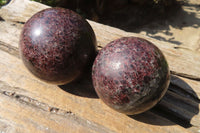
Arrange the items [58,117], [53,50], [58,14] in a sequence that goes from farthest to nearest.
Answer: [58,117], [58,14], [53,50]

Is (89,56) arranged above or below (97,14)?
above

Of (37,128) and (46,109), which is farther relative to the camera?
(46,109)

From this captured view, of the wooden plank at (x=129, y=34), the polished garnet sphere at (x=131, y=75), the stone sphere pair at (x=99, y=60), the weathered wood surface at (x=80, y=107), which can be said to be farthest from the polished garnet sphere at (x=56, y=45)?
the wooden plank at (x=129, y=34)

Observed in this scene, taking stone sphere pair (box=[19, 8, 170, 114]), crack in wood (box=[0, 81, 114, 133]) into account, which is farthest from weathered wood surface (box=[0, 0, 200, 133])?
stone sphere pair (box=[19, 8, 170, 114])

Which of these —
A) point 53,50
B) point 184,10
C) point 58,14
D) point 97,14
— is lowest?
point 97,14

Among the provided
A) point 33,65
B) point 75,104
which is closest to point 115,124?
point 75,104

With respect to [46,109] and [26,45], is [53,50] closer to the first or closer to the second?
[26,45]

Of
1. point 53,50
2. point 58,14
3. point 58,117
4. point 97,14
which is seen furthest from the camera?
point 97,14
